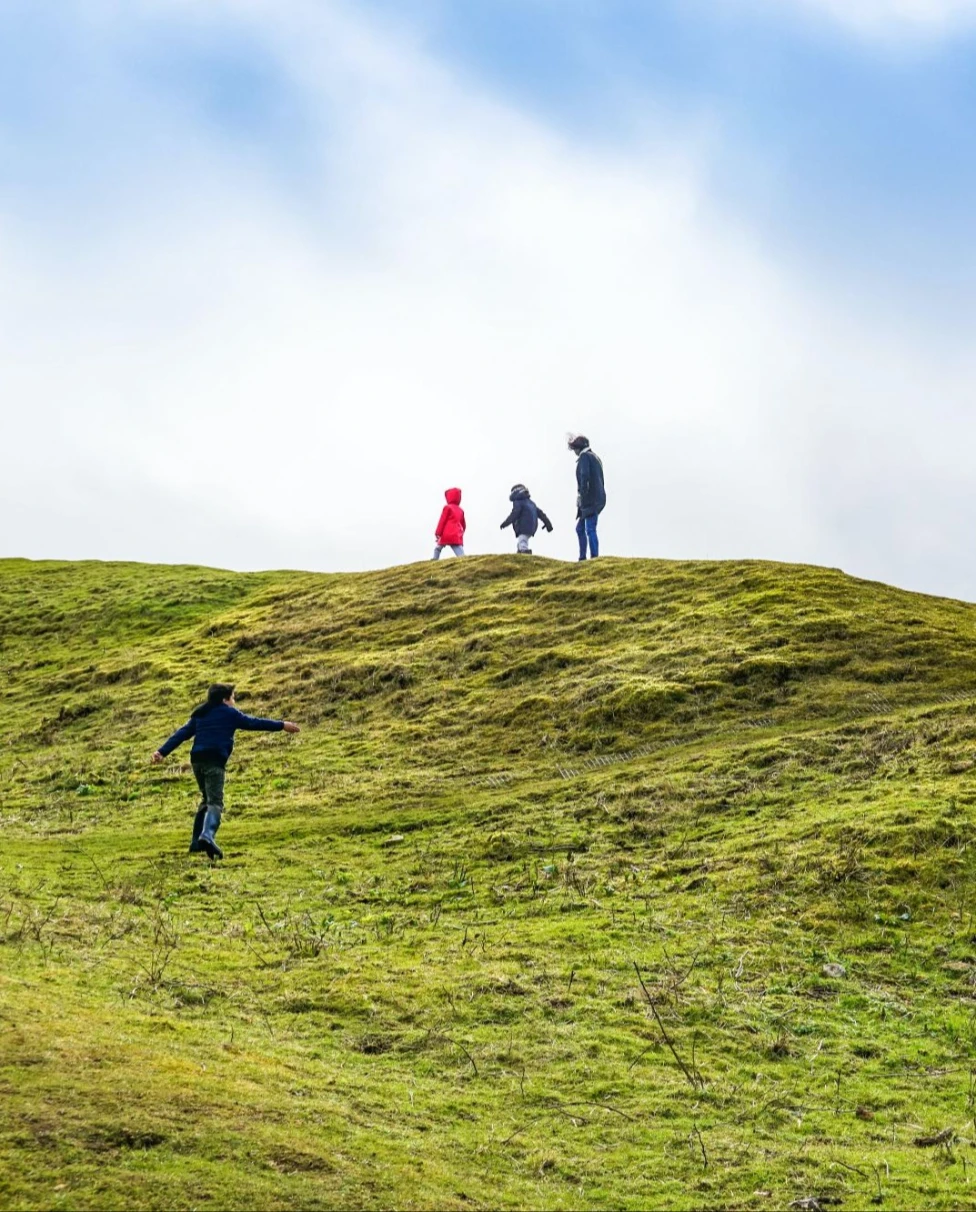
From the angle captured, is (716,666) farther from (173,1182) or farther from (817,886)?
(173,1182)

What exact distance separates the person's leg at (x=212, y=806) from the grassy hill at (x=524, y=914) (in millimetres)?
535

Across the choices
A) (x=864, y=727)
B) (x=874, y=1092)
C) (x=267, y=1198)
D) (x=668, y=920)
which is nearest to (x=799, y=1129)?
(x=874, y=1092)

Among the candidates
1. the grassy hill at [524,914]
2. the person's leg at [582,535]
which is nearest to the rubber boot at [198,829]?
the grassy hill at [524,914]

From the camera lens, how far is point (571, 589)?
A: 3572 cm

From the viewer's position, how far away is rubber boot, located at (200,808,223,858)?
19500 mm

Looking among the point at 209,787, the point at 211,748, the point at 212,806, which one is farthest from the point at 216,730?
the point at 212,806

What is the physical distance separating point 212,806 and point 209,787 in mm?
301

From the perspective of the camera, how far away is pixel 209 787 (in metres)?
19.7

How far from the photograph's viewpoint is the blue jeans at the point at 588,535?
38688 mm

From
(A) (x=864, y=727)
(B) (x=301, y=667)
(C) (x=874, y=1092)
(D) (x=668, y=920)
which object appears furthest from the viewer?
(B) (x=301, y=667)

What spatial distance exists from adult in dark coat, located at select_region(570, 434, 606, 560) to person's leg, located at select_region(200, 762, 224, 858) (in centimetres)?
1957

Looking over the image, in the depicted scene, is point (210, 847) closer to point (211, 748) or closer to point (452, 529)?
point (211, 748)

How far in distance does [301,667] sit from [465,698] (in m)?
6.32

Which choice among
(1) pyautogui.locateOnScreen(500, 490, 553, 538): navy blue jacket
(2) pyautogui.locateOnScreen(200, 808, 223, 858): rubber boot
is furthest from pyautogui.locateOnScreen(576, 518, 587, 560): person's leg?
(2) pyautogui.locateOnScreen(200, 808, 223, 858): rubber boot
